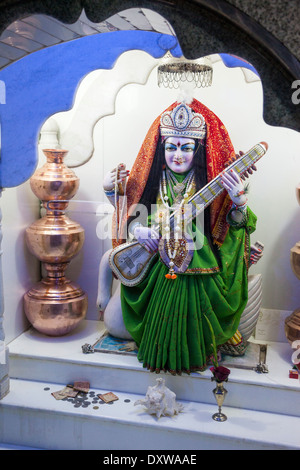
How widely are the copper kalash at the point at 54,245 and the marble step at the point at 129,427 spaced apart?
21.6 inches

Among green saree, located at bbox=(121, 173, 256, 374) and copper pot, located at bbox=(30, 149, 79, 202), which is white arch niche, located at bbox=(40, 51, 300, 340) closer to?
copper pot, located at bbox=(30, 149, 79, 202)

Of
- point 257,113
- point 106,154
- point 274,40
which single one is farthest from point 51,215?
point 274,40

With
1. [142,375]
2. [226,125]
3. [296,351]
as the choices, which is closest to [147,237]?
[142,375]

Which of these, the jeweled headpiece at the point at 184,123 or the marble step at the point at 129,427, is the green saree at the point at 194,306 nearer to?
the marble step at the point at 129,427

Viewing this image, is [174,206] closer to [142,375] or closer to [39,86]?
[142,375]

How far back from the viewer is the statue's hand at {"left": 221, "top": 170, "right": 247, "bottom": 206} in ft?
9.05

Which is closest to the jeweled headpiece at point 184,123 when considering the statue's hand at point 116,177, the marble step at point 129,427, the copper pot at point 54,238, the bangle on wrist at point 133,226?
the statue's hand at point 116,177

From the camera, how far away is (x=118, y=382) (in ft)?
9.81

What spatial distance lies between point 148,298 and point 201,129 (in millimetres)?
1035

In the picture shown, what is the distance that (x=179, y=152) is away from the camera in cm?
289

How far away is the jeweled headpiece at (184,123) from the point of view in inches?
112

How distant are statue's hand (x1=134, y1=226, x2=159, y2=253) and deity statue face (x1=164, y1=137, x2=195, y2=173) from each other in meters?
0.39

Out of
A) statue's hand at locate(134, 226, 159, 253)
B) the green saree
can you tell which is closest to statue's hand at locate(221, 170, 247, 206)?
the green saree
